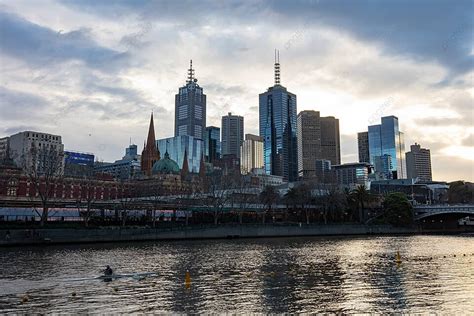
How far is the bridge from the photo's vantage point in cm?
13800

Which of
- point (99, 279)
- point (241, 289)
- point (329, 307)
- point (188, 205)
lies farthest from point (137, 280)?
point (188, 205)

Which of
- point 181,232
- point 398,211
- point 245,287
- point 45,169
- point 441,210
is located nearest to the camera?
point 245,287

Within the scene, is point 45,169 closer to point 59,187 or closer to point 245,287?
point 59,187

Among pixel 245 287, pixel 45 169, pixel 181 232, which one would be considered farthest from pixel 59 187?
pixel 245 287

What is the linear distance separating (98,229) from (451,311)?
7412cm

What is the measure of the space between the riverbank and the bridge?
6.24 m

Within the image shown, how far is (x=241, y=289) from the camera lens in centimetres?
Result: 3284

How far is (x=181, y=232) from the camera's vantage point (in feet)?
342

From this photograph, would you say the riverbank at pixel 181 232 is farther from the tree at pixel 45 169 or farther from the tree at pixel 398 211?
the tree at pixel 45 169

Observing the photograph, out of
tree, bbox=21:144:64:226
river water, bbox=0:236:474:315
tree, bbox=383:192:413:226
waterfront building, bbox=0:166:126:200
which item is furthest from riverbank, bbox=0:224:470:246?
waterfront building, bbox=0:166:126:200

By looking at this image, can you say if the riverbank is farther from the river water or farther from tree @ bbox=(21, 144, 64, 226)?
the river water

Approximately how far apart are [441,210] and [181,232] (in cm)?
8957

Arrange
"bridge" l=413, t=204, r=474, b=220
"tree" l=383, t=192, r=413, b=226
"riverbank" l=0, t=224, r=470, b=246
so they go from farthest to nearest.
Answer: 1. "tree" l=383, t=192, r=413, b=226
2. "bridge" l=413, t=204, r=474, b=220
3. "riverbank" l=0, t=224, r=470, b=246

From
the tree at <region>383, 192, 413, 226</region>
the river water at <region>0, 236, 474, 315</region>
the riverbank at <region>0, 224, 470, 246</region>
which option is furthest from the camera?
the tree at <region>383, 192, 413, 226</region>
